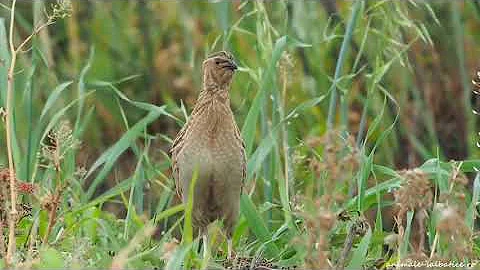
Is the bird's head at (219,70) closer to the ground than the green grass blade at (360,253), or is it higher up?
higher up

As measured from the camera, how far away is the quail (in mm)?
4664

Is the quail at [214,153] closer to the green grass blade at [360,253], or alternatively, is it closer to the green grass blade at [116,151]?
the green grass blade at [116,151]

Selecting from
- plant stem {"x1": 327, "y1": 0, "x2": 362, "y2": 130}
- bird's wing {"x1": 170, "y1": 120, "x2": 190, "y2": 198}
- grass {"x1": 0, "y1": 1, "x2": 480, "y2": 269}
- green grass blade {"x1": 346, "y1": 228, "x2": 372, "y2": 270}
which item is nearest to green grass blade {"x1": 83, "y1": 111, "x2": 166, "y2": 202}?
grass {"x1": 0, "y1": 1, "x2": 480, "y2": 269}

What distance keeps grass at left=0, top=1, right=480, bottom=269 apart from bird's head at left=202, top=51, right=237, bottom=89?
5.7 inches

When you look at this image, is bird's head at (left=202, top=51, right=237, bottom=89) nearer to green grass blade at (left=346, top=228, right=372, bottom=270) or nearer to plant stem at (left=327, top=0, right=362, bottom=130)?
plant stem at (left=327, top=0, right=362, bottom=130)

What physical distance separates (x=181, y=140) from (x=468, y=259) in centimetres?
147

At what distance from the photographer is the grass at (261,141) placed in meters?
3.73

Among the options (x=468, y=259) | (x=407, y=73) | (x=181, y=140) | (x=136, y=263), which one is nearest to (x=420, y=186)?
(x=468, y=259)

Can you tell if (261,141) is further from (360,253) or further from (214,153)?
(360,253)

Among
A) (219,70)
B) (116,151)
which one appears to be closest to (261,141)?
(219,70)

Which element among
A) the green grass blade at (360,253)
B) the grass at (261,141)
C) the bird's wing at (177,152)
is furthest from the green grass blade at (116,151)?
the green grass blade at (360,253)

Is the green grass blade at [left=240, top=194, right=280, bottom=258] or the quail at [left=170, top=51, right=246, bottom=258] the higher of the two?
the quail at [left=170, top=51, right=246, bottom=258]

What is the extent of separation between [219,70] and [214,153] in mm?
356

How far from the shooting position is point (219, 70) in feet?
15.8
